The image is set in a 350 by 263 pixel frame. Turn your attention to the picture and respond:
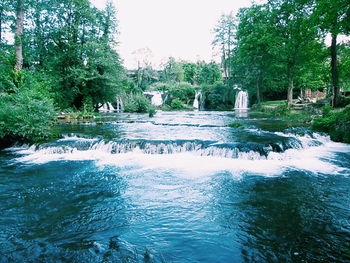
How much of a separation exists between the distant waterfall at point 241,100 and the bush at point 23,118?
32.3 metres

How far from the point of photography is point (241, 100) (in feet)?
125

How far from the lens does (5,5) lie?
57.0 feet

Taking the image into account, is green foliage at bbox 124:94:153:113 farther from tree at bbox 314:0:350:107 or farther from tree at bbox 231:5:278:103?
tree at bbox 314:0:350:107

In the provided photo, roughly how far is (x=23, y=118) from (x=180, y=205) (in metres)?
Result: 8.08

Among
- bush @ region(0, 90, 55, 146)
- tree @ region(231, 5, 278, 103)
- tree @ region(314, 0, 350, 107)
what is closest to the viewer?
bush @ region(0, 90, 55, 146)

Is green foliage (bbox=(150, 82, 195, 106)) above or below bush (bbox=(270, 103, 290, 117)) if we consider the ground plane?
above

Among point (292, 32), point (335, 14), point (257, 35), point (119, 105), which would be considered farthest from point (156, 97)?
point (335, 14)

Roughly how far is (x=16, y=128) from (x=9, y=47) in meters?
14.1

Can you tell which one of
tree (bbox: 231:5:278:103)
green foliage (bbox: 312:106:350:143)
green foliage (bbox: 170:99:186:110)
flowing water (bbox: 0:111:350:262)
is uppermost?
tree (bbox: 231:5:278:103)

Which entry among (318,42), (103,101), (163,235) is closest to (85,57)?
(103,101)

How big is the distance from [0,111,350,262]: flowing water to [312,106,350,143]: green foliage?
2.49m

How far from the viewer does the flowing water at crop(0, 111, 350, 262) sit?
10.6ft

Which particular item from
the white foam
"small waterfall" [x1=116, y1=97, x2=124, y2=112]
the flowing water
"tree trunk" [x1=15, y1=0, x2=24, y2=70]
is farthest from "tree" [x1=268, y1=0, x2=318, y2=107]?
"small waterfall" [x1=116, y1=97, x2=124, y2=112]

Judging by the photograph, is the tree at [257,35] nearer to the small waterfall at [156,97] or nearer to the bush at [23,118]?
the bush at [23,118]
